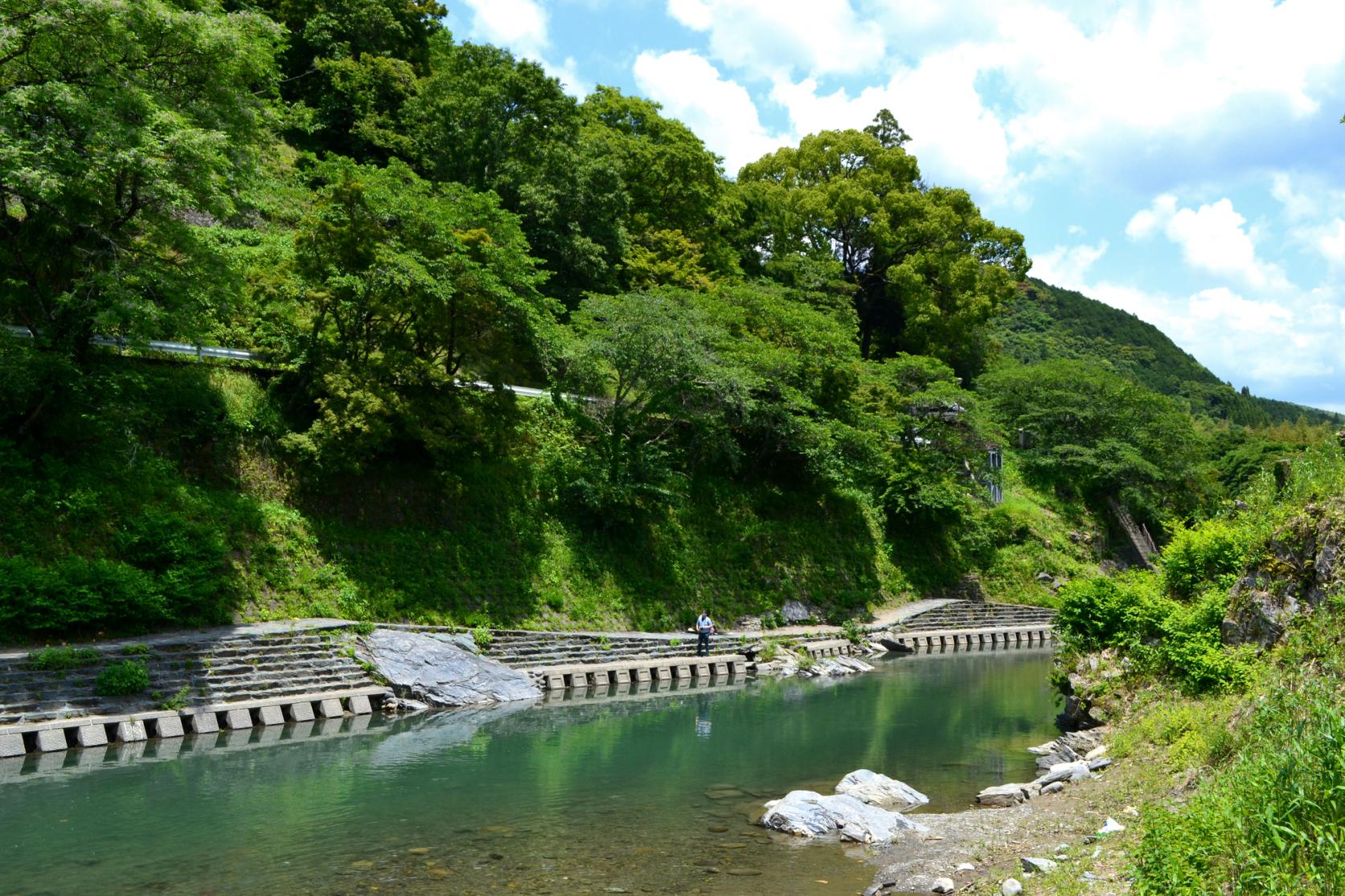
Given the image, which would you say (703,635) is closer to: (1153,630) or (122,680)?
(1153,630)

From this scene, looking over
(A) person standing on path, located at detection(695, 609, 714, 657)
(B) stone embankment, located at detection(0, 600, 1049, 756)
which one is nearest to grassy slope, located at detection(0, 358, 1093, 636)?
(B) stone embankment, located at detection(0, 600, 1049, 756)

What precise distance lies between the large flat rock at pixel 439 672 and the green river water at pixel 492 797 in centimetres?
83

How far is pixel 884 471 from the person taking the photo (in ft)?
126

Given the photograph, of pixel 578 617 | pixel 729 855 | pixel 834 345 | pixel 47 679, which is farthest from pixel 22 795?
pixel 834 345

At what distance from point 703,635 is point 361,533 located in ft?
33.2

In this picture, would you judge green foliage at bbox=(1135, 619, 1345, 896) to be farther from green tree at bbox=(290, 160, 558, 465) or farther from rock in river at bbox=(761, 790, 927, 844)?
green tree at bbox=(290, 160, 558, 465)

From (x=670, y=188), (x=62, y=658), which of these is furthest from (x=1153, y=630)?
(x=670, y=188)

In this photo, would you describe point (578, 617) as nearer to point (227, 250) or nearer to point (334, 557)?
point (334, 557)

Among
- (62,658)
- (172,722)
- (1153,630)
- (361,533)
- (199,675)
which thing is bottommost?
(172,722)

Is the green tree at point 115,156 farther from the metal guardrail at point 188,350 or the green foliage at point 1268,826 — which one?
the green foliage at point 1268,826

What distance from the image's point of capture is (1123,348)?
9425 centimetres

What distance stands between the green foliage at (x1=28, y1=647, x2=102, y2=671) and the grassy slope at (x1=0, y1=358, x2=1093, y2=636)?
2082 millimetres

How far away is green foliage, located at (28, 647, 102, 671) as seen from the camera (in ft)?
51.5

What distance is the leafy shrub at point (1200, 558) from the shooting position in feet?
53.4
